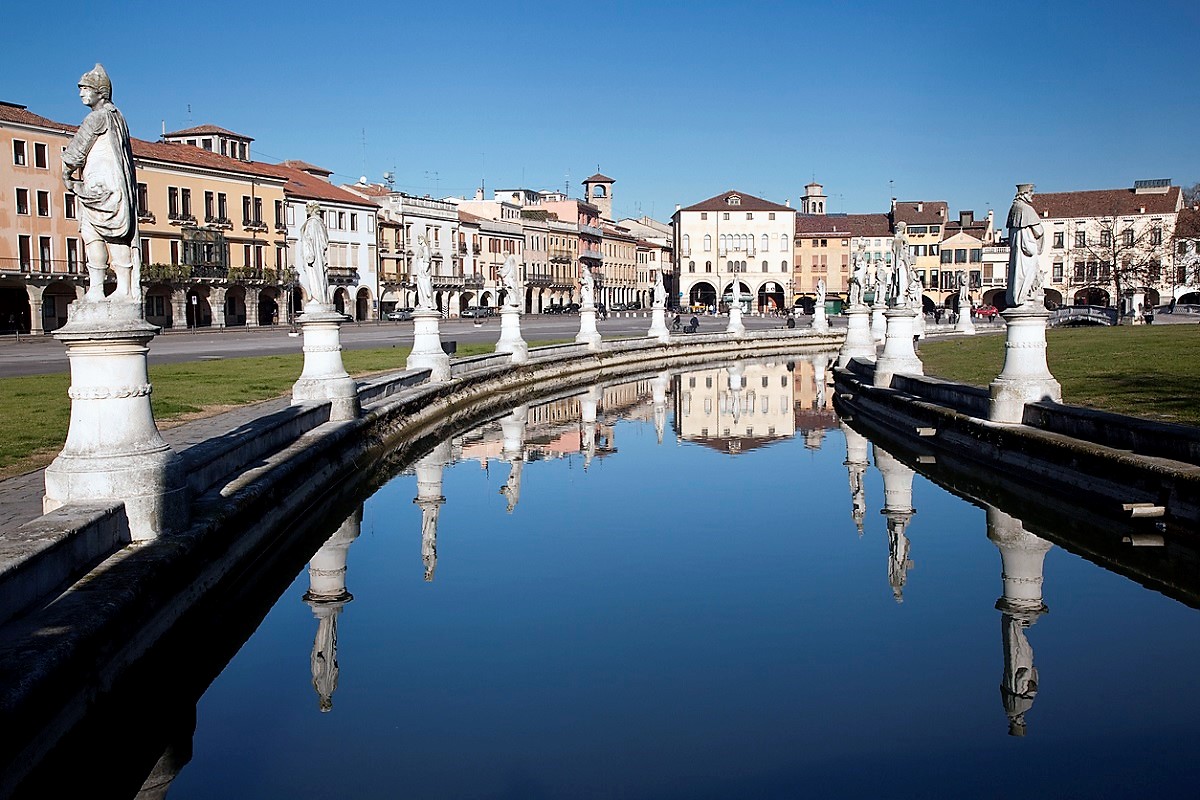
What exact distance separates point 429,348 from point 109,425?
1607 centimetres

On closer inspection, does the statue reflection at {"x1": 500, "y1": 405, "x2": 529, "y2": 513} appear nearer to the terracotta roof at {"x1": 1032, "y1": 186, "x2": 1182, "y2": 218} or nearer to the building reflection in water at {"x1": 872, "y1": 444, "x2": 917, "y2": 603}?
the building reflection in water at {"x1": 872, "y1": 444, "x2": 917, "y2": 603}

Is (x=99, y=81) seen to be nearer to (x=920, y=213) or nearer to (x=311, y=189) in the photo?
(x=311, y=189)

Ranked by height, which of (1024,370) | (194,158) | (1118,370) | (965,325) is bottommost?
(1118,370)

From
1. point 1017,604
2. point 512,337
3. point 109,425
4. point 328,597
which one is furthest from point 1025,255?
point 512,337

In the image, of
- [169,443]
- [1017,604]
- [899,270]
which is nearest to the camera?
[1017,604]

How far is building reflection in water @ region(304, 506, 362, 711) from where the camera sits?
24.4ft

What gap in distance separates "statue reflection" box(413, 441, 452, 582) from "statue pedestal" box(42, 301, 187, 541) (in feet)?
9.28

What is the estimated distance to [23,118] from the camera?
53.9m

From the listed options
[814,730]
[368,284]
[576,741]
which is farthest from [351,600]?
[368,284]

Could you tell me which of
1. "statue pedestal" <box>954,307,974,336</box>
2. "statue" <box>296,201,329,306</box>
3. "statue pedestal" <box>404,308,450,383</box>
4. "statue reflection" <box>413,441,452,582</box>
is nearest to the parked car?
"statue pedestal" <box>954,307,974,336</box>

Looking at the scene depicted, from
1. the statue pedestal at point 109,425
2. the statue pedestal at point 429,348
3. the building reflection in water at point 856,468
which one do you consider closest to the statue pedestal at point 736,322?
the building reflection in water at point 856,468

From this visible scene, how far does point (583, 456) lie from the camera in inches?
720

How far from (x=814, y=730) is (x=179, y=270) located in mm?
62827

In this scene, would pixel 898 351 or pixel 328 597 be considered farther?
pixel 898 351
